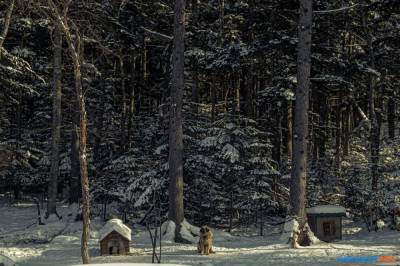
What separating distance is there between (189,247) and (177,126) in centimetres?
423

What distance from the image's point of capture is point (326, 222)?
18062 millimetres

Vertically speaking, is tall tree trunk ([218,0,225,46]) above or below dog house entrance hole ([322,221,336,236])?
above

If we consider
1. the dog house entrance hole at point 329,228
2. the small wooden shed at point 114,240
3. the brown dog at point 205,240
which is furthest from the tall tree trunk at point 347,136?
the small wooden shed at point 114,240

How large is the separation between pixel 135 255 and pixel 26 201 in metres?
18.6

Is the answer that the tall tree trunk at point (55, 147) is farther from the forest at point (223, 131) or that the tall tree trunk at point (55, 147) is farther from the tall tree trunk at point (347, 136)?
the tall tree trunk at point (347, 136)

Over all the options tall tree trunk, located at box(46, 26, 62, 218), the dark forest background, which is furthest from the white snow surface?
tall tree trunk, located at box(46, 26, 62, 218)

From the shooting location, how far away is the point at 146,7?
2917cm

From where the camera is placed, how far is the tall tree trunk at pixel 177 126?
57.3 feet

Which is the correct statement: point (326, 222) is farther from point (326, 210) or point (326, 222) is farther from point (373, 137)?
point (373, 137)

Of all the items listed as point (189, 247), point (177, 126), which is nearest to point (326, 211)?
point (189, 247)

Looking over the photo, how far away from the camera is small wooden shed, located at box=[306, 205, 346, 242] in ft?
58.9

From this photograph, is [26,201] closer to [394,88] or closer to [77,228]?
[77,228]

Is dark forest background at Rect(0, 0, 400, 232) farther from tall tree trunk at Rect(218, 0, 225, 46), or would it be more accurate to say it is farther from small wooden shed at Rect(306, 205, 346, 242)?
small wooden shed at Rect(306, 205, 346, 242)

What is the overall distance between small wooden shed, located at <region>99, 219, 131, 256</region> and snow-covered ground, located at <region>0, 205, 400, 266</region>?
0.36 meters
